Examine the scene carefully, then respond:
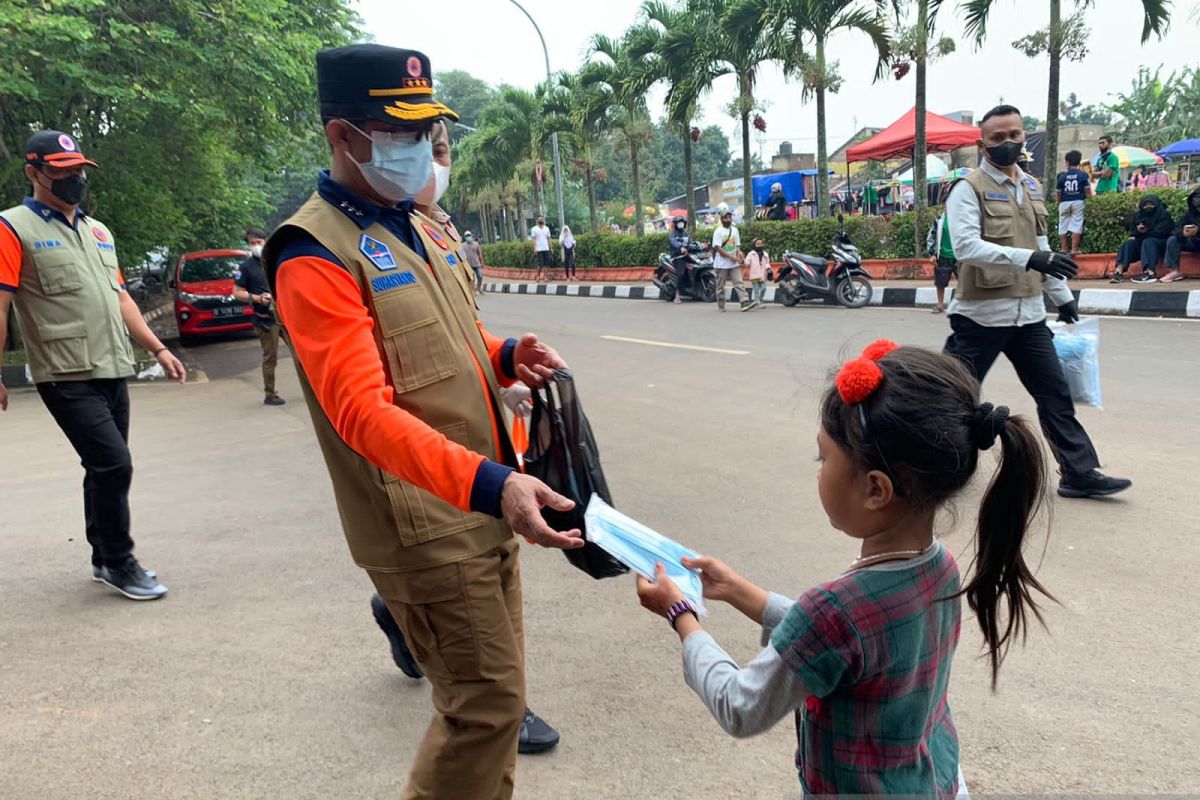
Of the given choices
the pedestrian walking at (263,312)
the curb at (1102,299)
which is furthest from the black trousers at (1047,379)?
the pedestrian walking at (263,312)

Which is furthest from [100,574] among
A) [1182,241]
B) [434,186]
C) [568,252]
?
[568,252]

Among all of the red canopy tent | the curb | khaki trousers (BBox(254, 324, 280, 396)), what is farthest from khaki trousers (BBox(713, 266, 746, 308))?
khaki trousers (BBox(254, 324, 280, 396))

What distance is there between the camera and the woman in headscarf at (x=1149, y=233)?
1098 cm

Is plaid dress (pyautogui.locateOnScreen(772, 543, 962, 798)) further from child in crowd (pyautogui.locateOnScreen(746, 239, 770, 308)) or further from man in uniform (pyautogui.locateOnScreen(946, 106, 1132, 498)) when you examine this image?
child in crowd (pyautogui.locateOnScreen(746, 239, 770, 308))

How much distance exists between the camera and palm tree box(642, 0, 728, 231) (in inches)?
699

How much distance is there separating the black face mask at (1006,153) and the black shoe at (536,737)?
3.37 metres

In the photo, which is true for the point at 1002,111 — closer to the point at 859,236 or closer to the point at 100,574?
the point at 100,574

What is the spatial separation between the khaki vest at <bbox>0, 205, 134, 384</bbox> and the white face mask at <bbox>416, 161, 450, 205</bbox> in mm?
2026

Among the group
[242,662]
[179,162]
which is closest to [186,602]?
[242,662]

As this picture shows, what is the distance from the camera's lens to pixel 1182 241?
35.7 ft

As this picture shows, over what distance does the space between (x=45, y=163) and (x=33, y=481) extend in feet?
10.1

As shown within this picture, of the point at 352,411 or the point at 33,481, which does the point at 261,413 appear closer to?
the point at 33,481

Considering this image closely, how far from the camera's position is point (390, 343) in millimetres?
1763

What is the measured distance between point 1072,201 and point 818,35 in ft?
18.0
